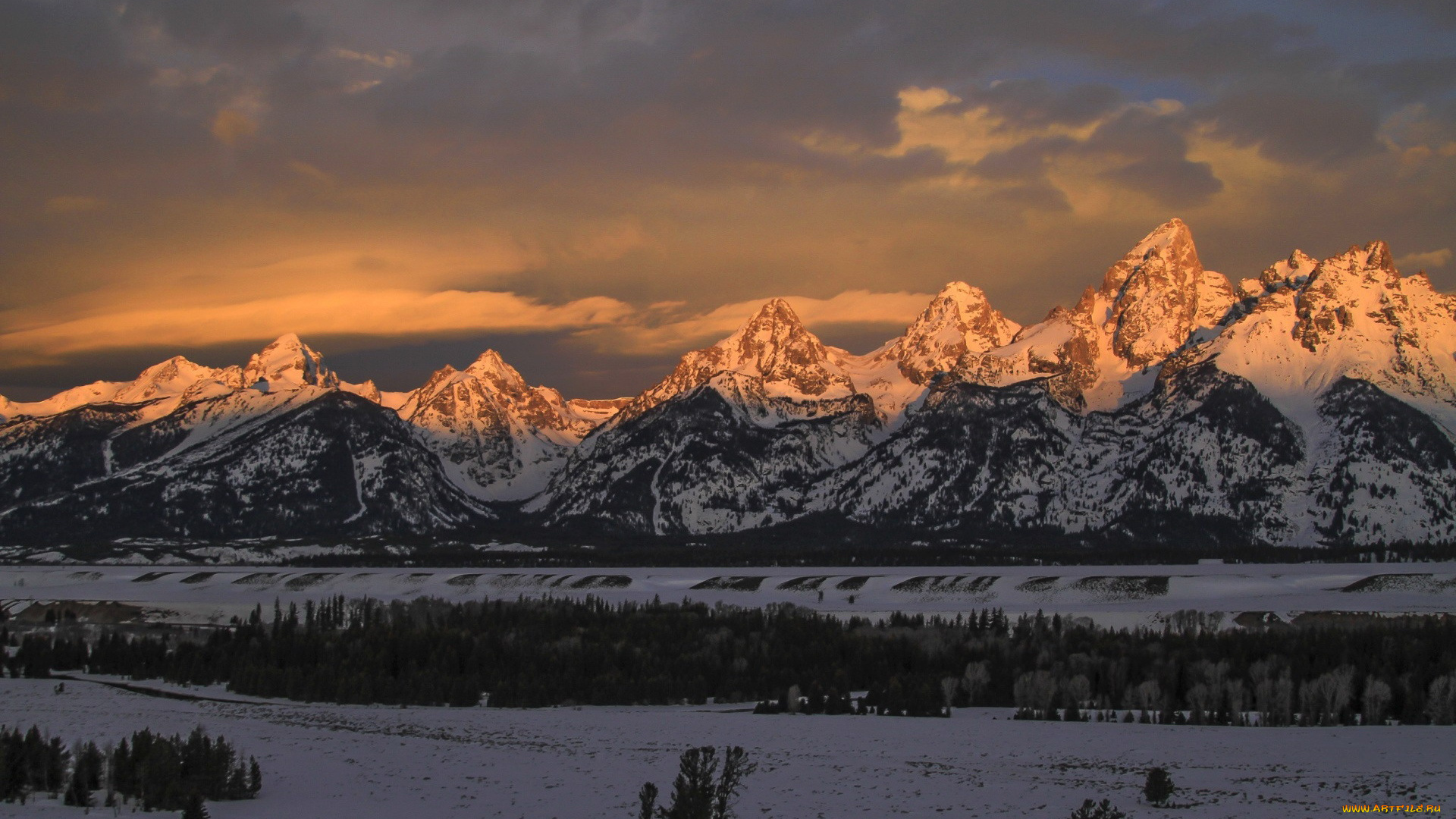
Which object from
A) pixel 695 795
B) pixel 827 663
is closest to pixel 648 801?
pixel 695 795

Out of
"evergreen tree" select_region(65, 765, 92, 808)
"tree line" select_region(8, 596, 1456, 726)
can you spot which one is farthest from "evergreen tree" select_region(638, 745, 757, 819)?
"tree line" select_region(8, 596, 1456, 726)

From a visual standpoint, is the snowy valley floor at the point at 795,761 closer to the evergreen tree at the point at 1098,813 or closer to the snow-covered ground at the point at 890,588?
the evergreen tree at the point at 1098,813

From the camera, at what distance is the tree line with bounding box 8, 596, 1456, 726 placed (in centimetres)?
6875

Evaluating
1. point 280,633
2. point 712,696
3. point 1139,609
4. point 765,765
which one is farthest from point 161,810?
point 1139,609

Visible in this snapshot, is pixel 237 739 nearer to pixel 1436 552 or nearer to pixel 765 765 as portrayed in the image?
pixel 765 765

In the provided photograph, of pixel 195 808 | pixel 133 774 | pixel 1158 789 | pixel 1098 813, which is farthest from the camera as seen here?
pixel 133 774

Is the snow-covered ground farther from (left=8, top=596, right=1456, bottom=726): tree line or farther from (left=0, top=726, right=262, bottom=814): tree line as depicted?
(left=0, top=726, right=262, bottom=814): tree line

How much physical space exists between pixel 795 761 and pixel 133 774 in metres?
24.1

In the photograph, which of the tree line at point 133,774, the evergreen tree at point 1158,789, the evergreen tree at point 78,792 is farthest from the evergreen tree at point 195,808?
the evergreen tree at point 1158,789

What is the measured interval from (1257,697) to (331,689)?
52.3 m

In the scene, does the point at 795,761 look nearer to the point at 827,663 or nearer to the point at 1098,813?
the point at 1098,813

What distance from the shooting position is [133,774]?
46.4 meters

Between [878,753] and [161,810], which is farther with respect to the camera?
[878,753]

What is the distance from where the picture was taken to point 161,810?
43.9 m
